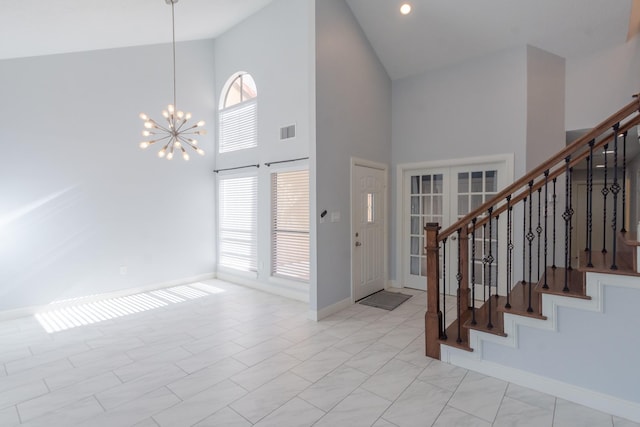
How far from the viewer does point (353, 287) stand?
4.55 m

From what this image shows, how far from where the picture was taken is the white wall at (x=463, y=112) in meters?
4.19

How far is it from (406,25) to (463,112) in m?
1.45

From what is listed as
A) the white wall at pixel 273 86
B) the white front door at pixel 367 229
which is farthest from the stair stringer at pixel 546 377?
the white wall at pixel 273 86

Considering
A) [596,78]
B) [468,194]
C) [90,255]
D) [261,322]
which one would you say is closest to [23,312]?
[90,255]

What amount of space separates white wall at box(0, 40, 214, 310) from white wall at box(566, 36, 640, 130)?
5.94 meters

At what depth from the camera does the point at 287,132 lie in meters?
5.02

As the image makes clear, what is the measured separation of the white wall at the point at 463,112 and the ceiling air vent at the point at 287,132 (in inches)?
66.7

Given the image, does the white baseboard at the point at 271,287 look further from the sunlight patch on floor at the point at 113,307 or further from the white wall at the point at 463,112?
the white wall at the point at 463,112

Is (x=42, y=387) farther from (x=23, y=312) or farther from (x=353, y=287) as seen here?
(x=353, y=287)

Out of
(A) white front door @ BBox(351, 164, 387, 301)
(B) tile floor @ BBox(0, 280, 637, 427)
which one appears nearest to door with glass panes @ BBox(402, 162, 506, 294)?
(A) white front door @ BBox(351, 164, 387, 301)

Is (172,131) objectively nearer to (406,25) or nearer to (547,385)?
(406,25)

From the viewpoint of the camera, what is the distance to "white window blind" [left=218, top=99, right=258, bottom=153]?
5.63 meters

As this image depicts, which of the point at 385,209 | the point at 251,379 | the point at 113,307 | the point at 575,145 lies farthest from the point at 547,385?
the point at 113,307

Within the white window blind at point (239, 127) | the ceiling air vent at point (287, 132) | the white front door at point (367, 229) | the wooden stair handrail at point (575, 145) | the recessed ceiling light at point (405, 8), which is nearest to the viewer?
the wooden stair handrail at point (575, 145)
